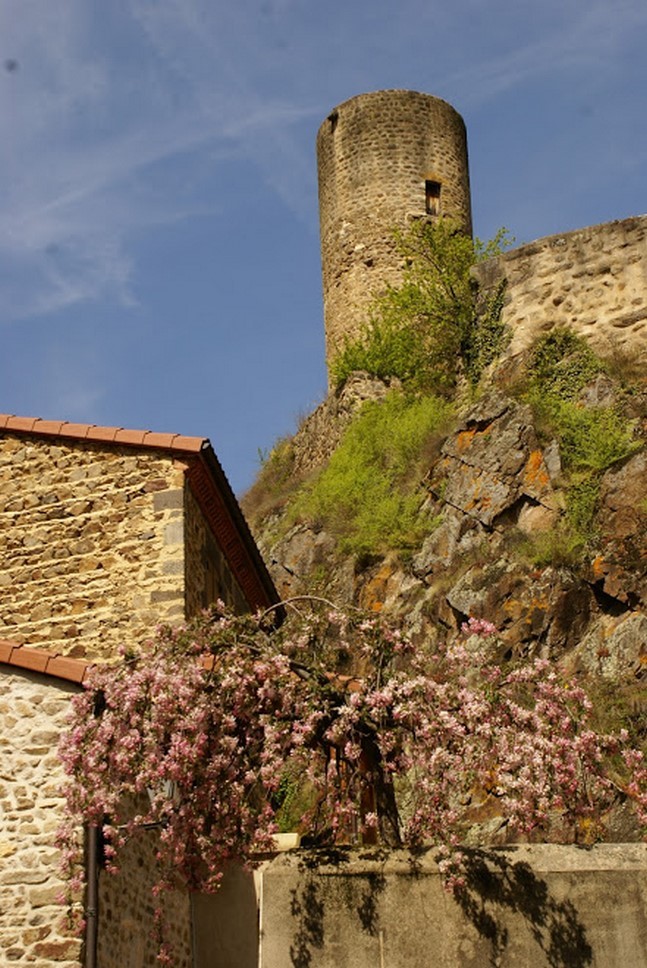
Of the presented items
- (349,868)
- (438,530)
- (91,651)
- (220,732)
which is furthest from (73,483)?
(438,530)

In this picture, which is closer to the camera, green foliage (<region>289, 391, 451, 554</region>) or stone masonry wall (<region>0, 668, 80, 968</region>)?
stone masonry wall (<region>0, 668, 80, 968</region>)

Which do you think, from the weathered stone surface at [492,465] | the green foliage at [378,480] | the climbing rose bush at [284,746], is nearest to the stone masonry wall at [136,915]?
the climbing rose bush at [284,746]

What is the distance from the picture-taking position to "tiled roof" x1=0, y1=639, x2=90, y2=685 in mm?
8711

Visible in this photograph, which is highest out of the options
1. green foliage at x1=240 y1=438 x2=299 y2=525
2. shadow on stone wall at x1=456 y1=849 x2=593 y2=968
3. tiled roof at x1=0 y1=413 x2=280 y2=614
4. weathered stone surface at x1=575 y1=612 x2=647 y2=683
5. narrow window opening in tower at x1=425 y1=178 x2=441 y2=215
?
narrow window opening in tower at x1=425 y1=178 x2=441 y2=215

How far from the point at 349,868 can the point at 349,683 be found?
1236mm

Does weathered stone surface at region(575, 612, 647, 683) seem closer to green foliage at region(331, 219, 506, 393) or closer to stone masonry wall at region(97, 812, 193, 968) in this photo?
stone masonry wall at region(97, 812, 193, 968)

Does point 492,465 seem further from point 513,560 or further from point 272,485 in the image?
point 272,485

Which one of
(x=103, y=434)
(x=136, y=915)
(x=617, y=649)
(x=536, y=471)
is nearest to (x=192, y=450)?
(x=103, y=434)

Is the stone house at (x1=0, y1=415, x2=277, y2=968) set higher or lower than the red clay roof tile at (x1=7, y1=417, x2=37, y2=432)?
lower

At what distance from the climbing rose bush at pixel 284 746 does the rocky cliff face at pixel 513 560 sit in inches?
221

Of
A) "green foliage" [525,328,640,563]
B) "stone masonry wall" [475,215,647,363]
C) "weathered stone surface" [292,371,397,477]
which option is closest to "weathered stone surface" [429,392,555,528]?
"green foliage" [525,328,640,563]

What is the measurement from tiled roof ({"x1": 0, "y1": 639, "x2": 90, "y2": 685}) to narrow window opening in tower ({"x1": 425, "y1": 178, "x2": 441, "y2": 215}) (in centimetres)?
1979

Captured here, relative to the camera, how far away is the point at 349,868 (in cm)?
833

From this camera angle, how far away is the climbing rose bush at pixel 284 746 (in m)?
8.23
